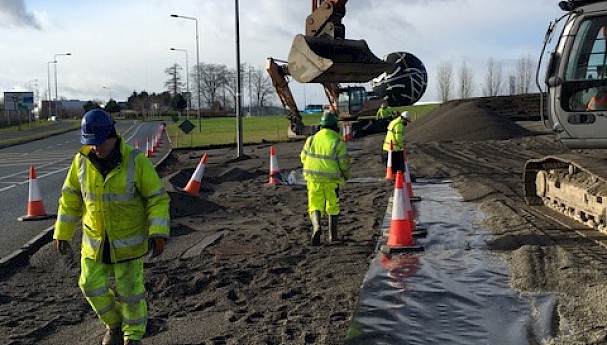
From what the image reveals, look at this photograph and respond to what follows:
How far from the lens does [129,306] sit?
4.91 m

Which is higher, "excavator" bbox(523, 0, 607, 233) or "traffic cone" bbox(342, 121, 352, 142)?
"excavator" bbox(523, 0, 607, 233)

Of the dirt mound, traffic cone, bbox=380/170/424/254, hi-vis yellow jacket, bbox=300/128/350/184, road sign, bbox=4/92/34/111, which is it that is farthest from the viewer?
road sign, bbox=4/92/34/111

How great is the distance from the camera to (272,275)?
7.29 m

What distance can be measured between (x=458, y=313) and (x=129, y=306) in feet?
8.79

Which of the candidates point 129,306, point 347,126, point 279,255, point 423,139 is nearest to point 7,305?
point 129,306

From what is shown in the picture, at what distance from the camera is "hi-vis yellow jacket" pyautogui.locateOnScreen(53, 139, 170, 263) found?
4836 millimetres

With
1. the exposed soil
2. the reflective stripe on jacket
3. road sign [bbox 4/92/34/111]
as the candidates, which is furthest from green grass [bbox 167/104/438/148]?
the exposed soil

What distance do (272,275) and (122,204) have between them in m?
2.74

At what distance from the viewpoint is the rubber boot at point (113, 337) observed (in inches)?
197

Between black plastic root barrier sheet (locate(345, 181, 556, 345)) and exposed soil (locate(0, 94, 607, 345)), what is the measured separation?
0.17 meters

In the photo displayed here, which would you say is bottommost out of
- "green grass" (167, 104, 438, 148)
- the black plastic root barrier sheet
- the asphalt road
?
the asphalt road

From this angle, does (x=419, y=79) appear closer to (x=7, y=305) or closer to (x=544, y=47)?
(x=544, y=47)

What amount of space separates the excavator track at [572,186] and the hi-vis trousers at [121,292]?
19.8 feet

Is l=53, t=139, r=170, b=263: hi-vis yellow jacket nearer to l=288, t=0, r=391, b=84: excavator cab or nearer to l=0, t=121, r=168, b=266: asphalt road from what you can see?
l=0, t=121, r=168, b=266: asphalt road
